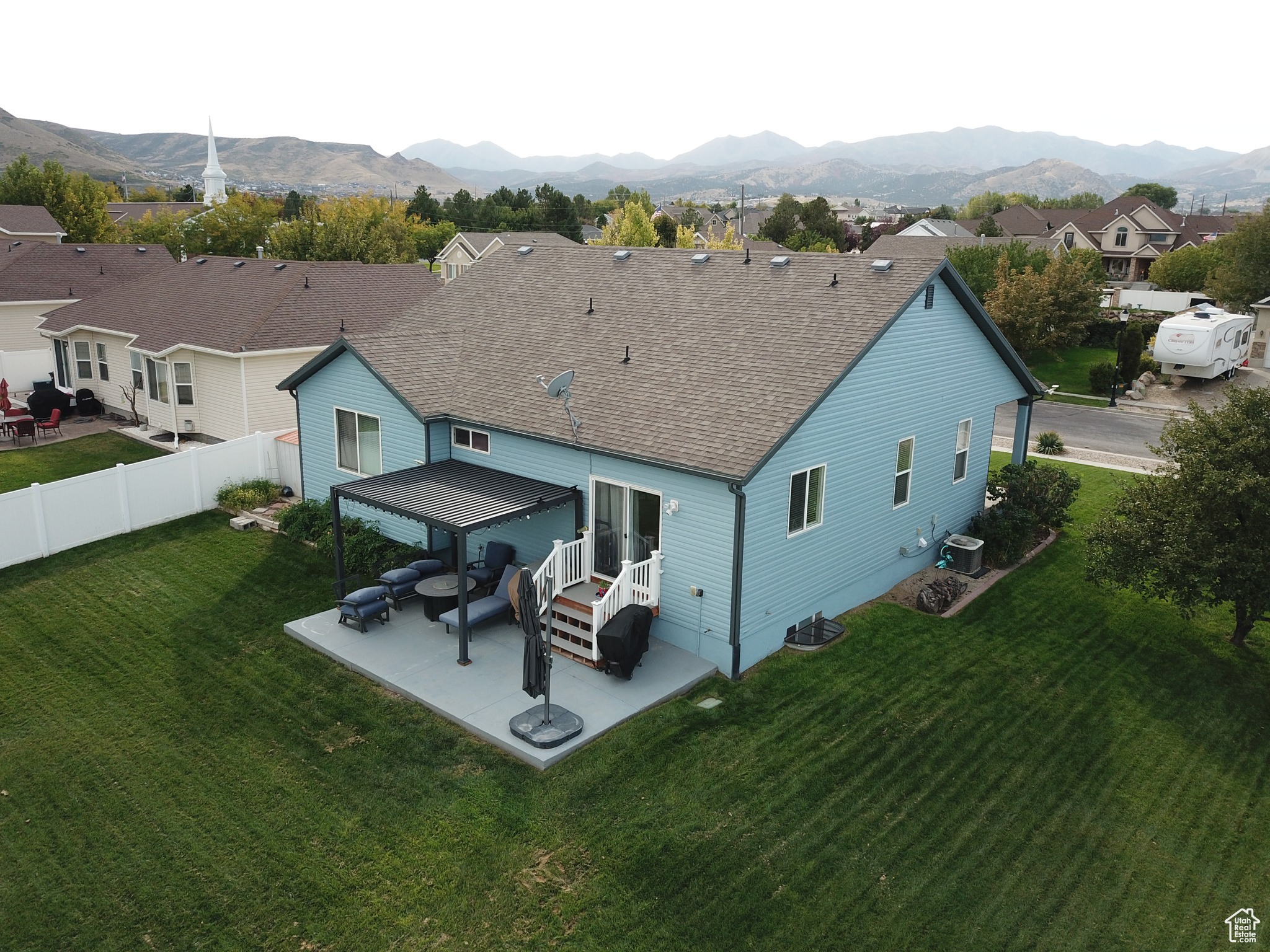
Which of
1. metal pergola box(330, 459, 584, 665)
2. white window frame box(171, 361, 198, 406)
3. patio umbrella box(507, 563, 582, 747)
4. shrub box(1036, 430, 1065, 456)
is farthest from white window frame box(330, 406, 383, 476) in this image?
shrub box(1036, 430, 1065, 456)

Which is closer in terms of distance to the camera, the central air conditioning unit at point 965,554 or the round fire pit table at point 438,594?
the round fire pit table at point 438,594

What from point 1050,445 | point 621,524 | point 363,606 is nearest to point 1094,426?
point 1050,445

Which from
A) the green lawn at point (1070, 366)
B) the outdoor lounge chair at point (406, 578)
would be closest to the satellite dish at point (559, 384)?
the outdoor lounge chair at point (406, 578)

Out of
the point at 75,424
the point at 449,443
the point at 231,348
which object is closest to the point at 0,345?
the point at 75,424

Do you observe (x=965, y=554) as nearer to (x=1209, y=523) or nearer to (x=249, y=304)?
(x=1209, y=523)

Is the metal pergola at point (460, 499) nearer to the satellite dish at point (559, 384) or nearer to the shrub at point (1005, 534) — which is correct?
the satellite dish at point (559, 384)

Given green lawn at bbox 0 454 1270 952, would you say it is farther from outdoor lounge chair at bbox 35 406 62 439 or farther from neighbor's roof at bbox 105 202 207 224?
neighbor's roof at bbox 105 202 207 224
